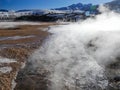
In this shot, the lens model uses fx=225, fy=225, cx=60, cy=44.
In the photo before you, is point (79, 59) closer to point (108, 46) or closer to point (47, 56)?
point (47, 56)

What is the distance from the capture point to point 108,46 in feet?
55.4

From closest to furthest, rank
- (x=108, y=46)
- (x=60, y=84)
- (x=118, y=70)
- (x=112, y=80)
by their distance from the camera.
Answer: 1. (x=60, y=84)
2. (x=112, y=80)
3. (x=118, y=70)
4. (x=108, y=46)

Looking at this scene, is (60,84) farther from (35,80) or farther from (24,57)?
(24,57)

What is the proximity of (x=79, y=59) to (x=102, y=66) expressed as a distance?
175 cm

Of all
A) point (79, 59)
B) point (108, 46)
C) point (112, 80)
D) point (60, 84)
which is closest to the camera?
point (60, 84)

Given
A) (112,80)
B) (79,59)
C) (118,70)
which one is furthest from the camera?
(79,59)

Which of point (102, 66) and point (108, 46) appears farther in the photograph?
point (108, 46)

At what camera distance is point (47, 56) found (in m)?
15.0

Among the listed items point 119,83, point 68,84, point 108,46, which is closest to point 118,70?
point 119,83

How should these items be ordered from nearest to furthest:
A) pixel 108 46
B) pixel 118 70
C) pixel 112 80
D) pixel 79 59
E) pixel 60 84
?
pixel 60 84
pixel 112 80
pixel 118 70
pixel 79 59
pixel 108 46

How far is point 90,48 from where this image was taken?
1780 cm

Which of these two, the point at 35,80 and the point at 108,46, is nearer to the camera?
the point at 35,80

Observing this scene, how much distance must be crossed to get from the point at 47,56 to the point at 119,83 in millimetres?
5826

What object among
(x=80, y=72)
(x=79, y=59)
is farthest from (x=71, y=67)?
(x=79, y=59)
